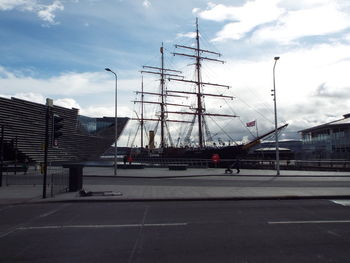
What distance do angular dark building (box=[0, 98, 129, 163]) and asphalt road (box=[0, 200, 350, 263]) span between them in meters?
26.7

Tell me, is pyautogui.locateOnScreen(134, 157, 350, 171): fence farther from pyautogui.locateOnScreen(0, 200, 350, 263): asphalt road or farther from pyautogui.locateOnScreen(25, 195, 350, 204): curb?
pyautogui.locateOnScreen(0, 200, 350, 263): asphalt road

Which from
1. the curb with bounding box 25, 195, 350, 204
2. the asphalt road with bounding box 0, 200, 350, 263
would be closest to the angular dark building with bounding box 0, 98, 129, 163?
the curb with bounding box 25, 195, 350, 204

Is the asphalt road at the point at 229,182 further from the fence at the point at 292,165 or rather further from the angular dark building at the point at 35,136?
the angular dark building at the point at 35,136

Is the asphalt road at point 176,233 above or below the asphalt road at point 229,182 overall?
below

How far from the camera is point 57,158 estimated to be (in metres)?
50.0

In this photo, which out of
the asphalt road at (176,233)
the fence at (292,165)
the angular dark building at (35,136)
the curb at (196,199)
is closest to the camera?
the asphalt road at (176,233)

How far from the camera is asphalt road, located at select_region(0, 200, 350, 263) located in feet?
16.2

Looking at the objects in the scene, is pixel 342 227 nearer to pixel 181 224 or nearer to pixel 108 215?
pixel 181 224

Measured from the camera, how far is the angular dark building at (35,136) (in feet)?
138

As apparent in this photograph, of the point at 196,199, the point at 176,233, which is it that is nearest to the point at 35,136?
the point at 196,199

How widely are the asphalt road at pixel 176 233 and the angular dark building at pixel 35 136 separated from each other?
26724mm

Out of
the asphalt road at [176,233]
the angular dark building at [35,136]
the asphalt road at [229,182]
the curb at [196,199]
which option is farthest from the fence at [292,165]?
the asphalt road at [176,233]

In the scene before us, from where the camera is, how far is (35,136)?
46.6 metres

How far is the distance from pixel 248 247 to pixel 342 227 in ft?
9.46
